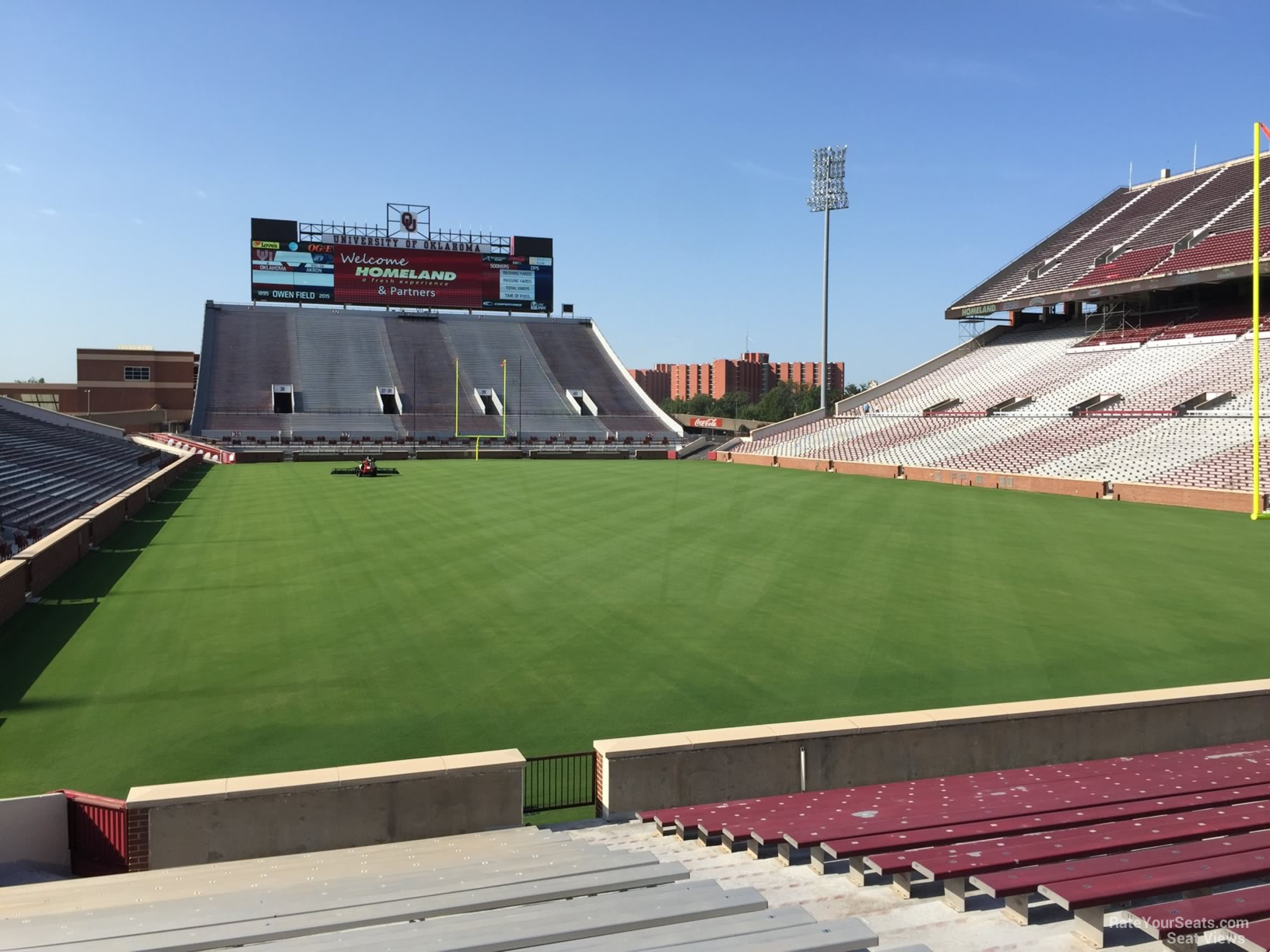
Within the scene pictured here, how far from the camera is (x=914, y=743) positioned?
8945 mm

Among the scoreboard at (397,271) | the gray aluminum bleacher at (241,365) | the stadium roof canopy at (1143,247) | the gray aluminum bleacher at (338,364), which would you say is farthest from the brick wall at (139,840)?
the scoreboard at (397,271)

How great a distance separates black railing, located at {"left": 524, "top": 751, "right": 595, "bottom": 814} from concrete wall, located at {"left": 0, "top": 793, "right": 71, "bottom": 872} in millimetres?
3866

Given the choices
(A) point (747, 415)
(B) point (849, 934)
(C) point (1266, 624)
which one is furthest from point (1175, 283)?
(A) point (747, 415)

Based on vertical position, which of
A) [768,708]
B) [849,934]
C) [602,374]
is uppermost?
[602,374]

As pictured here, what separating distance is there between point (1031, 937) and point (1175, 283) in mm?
56653

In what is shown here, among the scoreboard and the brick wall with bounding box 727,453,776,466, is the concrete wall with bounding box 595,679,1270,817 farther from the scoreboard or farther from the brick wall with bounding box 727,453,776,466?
the scoreboard

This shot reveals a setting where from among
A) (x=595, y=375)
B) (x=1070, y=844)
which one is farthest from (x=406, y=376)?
(x=1070, y=844)

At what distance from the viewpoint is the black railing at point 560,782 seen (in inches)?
342

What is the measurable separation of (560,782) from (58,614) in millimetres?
11587

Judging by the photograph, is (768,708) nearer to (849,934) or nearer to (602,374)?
(849,934)

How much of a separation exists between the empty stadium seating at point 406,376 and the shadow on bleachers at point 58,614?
4660cm

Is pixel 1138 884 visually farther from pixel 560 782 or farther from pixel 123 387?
pixel 123 387

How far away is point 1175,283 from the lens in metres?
51.9

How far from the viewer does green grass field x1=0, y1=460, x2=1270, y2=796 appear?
10688 millimetres
